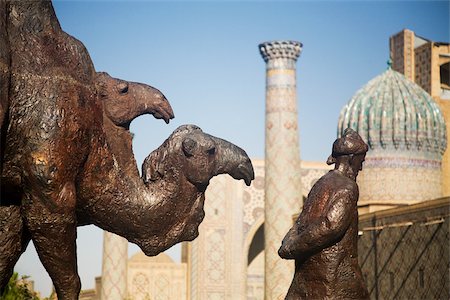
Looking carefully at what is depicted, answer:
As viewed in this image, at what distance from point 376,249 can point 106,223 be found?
10863 millimetres

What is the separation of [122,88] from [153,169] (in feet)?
0.81

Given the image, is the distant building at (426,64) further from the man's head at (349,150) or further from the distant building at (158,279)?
the man's head at (349,150)

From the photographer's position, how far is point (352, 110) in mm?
19047

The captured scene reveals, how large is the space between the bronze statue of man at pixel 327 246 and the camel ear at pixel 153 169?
4.20 ft

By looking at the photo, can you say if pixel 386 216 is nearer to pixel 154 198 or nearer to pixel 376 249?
pixel 376 249

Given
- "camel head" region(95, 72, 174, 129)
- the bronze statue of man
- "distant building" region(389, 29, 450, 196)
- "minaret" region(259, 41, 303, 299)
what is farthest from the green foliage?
"distant building" region(389, 29, 450, 196)

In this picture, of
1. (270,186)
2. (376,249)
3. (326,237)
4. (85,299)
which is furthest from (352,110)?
(326,237)

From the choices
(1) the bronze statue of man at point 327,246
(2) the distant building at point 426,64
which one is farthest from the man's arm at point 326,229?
(2) the distant building at point 426,64

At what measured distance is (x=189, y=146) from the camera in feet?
7.66

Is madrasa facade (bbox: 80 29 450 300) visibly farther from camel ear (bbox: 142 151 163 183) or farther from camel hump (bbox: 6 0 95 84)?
camel hump (bbox: 6 0 95 84)

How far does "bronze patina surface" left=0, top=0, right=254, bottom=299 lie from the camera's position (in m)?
2.16

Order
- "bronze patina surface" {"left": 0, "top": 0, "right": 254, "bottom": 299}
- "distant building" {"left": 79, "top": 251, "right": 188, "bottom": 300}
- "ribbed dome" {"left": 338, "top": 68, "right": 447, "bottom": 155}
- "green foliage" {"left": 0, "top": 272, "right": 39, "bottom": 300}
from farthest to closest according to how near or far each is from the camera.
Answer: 1. "distant building" {"left": 79, "top": 251, "right": 188, "bottom": 300}
2. "ribbed dome" {"left": 338, "top": 68, "right": 447, "bottom": 155}
3. "green foliage" {"left": 0, "top": 272, "right": 39, "bottom": 300}
4. "bronze patina surface" {"left": 0, "top": 0, "right": 254, "bottom": 299}

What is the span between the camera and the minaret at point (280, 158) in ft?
48.0

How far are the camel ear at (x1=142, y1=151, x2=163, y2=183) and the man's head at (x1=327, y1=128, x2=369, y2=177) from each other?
1566mm
